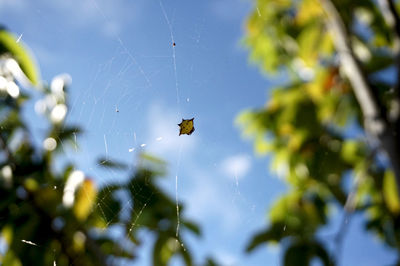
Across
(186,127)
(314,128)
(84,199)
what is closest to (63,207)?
(84,199)

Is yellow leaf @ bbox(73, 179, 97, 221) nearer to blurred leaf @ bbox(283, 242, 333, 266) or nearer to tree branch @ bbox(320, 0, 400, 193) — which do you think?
blurred leaf @ bbox(283, 242, 333, 266)

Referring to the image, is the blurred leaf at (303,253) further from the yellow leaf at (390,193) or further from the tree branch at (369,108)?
the tree branch at (369,108)

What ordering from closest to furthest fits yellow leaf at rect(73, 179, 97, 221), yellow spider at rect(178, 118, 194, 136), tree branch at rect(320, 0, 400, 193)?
tree branch at rect(320, 0, 400, 193)
yellow leaf at rect(73, 179, 97, 221)
yellow spider at rect(178, 118, 194, 136)

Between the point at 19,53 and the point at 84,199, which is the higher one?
the point at 19,53

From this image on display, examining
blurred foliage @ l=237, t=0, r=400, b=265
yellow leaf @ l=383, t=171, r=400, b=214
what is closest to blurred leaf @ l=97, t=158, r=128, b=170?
blurred foliage @ l=237, t=0, r=400, b=265

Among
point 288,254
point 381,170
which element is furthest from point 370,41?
point 288,254

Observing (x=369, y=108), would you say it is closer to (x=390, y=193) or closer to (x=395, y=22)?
(x=395, y=22)
